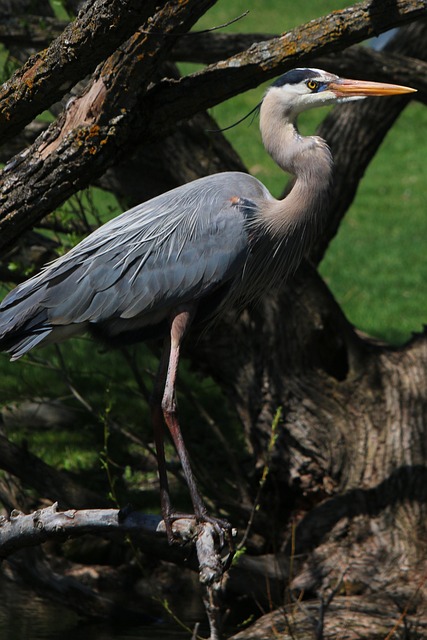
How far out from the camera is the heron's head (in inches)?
189

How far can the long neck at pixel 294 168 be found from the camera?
16.0ft

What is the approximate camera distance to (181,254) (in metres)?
4.82

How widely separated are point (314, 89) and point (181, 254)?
993mm

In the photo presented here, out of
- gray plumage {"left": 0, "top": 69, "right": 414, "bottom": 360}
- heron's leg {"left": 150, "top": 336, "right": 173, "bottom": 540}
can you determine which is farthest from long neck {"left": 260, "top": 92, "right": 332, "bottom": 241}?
heron's leg {"left": 150, "top": 336, "right": 173, "bottom": 540}

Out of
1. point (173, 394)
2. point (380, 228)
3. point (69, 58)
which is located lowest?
point (380, 228)

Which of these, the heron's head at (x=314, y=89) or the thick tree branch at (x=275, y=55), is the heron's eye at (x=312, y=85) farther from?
the thick tree branch at (x=275, y=55)

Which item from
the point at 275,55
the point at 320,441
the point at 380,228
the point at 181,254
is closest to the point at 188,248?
the point at 181,254

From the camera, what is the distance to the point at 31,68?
3822 mm

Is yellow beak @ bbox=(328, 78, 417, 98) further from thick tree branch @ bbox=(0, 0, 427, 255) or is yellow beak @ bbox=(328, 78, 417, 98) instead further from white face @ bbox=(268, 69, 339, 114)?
thick tree branch @ bbox=(0, 0, 427, 255)

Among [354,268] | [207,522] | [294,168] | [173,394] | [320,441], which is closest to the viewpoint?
[207,522]

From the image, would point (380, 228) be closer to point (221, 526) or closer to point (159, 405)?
point (159, 405)

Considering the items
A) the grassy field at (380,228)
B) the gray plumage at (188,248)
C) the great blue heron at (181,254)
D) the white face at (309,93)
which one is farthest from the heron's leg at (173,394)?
the grassy field at (380,228)

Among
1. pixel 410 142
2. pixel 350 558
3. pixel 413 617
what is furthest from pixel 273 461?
pixel 410 142

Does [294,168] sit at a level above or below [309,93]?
below
